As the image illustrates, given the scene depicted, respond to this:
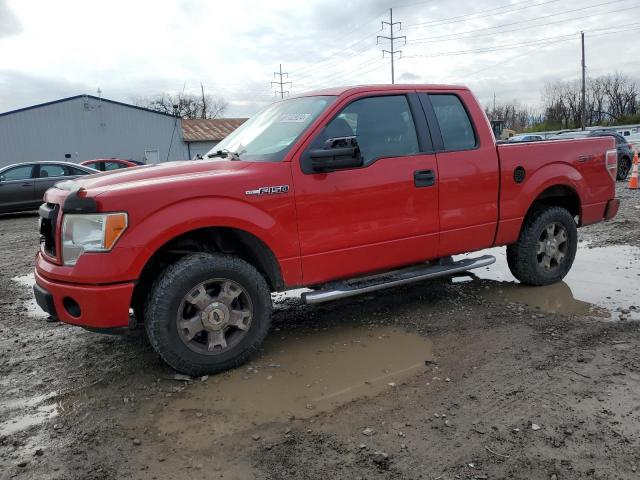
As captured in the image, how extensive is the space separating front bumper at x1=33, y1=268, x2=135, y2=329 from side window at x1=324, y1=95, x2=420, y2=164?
1.87m

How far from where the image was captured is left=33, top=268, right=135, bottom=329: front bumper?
330 centimetres

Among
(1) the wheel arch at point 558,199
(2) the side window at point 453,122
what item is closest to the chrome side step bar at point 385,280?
(1) the wheel arch at point 558,199

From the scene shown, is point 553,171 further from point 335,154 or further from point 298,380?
point 298,380

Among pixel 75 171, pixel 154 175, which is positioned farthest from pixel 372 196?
pixel 75 171

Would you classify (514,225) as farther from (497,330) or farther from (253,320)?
(253,320)

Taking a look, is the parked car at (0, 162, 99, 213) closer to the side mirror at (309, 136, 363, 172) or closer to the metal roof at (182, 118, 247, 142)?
the side mirror at (309, 136, 363, 172)

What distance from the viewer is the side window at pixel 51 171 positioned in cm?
1402

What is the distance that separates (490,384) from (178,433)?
1921 mm

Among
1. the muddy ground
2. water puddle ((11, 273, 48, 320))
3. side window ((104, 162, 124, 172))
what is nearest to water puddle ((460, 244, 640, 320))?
the muddy ground

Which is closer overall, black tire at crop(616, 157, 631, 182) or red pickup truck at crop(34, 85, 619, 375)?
red pickup truck at crop(34, 85, 619, 375)

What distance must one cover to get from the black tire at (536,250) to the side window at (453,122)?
1141mm

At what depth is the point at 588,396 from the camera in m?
3.16

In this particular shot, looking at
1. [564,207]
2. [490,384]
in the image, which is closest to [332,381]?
[490,384]

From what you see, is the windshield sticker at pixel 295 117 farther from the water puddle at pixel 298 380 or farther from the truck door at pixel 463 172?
the water puddle at pixel 298 380
